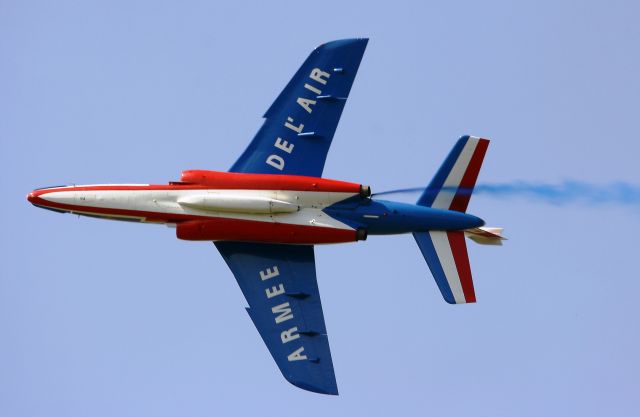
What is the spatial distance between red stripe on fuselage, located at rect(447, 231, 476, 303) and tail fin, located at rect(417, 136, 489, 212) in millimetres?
836

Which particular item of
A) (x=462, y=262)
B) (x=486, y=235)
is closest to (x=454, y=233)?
(x=462, y=262)

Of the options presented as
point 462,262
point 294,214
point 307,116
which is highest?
point 307,116

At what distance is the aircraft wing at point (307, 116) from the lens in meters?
42.3

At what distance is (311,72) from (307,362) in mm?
8675

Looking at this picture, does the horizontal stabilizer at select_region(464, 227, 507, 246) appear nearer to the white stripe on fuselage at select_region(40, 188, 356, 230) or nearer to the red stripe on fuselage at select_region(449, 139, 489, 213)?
the red stripe on fuselage at select_region(449, 139, 489, 213)

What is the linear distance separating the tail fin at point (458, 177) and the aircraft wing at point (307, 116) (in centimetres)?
341

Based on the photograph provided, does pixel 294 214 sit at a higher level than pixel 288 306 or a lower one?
higher

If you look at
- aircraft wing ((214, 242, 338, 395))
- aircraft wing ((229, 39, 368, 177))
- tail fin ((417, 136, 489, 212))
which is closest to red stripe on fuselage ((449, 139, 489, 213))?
tail fin ((417, 136, 489, 212))

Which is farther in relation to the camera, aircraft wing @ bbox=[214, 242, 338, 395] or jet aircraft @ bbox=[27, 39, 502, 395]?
aircraft wing @ bbox=[214, 242, 338, 395]

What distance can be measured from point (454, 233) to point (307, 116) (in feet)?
18.3

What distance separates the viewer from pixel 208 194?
1631 inches

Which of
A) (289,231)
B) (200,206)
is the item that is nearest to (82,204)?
(200,206)

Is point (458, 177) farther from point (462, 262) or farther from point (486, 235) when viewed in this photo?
point (462, 262)

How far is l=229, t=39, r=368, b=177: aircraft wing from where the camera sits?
139ft
